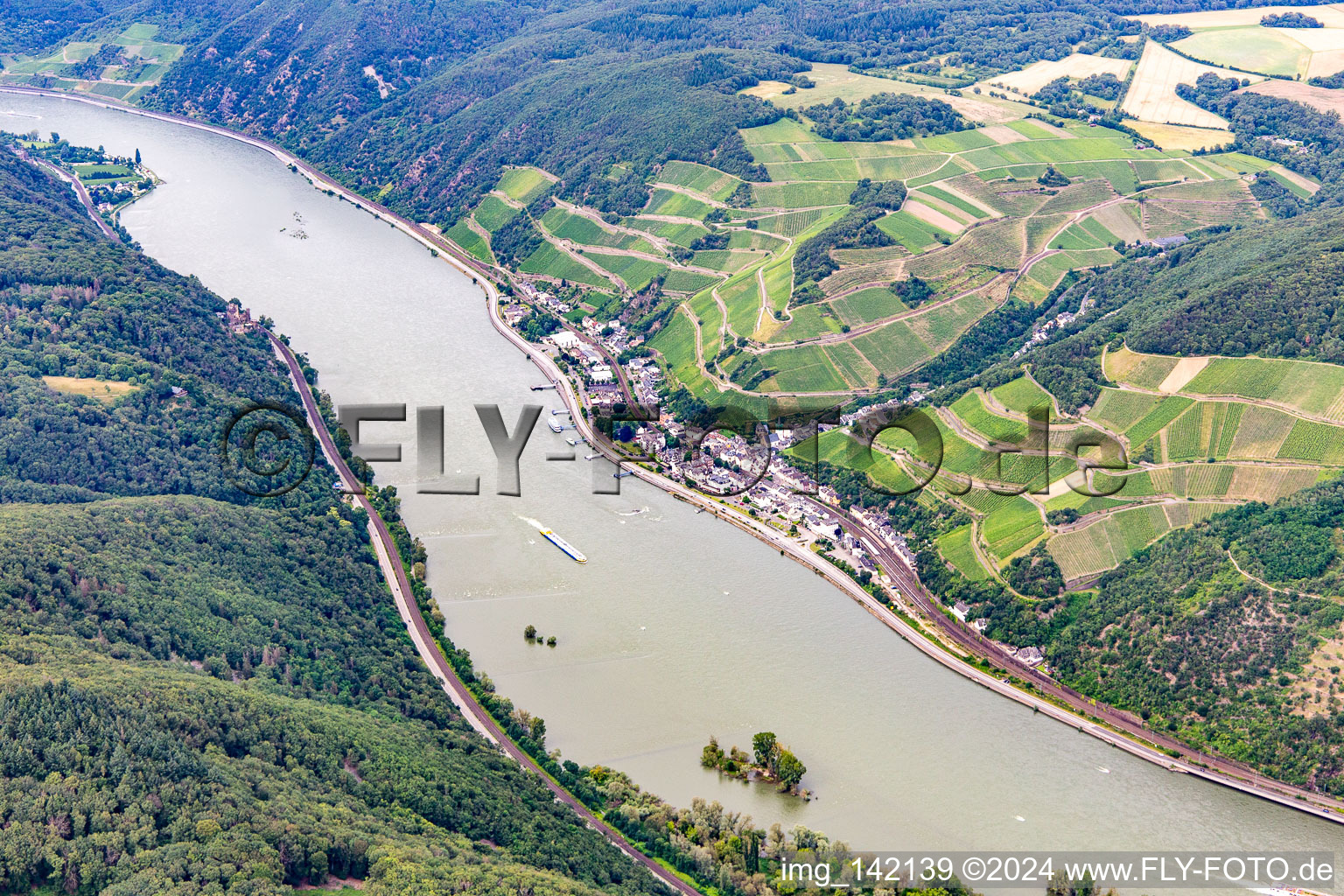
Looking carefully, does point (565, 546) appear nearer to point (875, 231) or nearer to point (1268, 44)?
point (875, 231)

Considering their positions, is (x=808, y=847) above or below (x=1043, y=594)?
below

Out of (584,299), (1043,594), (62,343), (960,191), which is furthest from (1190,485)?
(62,343)

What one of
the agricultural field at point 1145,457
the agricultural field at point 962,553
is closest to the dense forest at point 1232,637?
the agricultural field at point 1145,457

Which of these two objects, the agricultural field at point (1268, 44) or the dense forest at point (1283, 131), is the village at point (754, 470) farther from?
the agricultural field at point (1268, 44)

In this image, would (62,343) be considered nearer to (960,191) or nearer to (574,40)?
(960,191)

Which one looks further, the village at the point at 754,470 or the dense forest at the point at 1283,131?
the dense forest at the point at 1283,131

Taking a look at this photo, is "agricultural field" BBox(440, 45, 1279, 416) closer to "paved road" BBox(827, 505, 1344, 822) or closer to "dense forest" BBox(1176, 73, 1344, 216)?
"dense forest" BBox(1176, 73, 1344, 216)

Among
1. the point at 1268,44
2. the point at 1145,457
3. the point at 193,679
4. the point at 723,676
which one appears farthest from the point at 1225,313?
the point at 1268,44
